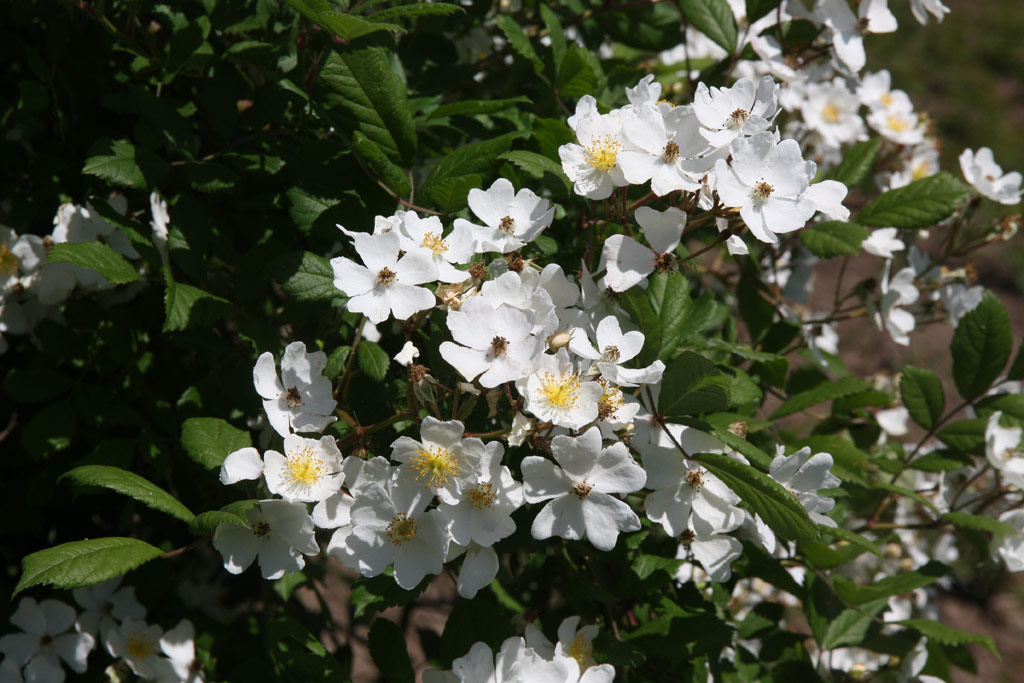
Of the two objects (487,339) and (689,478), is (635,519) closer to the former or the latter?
(689,478)

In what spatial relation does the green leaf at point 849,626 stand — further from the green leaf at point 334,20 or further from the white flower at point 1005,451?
the green leaf at point 334,20

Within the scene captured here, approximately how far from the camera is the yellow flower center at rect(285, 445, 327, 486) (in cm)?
111

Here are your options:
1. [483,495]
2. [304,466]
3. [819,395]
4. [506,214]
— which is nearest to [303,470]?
[304,466]

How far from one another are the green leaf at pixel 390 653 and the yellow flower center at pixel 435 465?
435 mm

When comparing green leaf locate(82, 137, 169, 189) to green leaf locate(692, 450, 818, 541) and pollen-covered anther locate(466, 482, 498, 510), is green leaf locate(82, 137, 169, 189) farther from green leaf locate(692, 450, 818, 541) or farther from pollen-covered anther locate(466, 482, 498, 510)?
green leaf locate(692, 450, 818, 541)

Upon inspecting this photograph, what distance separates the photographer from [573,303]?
1203mm

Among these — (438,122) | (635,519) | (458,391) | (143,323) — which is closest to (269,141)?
(438,122)

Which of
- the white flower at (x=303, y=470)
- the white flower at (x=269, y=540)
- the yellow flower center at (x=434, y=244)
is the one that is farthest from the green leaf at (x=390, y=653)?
the yellow flower center at (x=434, y=244)

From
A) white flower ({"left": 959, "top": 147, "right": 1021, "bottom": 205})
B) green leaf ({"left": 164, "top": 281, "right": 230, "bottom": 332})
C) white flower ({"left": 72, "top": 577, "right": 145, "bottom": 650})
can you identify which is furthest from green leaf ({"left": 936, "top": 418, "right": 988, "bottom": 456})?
white flower ({"left": 72, "top": 577, "right": 145, "bottom": 650})

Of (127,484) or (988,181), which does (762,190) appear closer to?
(127,484)

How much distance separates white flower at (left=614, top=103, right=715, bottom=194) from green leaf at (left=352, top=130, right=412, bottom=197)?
1.26 ft

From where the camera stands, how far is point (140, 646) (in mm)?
1646

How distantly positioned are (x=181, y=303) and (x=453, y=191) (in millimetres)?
480

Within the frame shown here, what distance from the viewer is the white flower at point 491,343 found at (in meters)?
1.07
